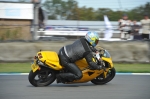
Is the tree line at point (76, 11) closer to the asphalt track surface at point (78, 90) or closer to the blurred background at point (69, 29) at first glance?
the blurred background at point (69, 29)

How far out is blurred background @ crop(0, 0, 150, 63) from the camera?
44.0 ft

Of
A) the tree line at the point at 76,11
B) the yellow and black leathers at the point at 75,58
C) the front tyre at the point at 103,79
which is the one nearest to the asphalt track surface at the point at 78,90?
the front tyre at the point at 103,79

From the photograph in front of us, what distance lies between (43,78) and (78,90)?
35.6 inches

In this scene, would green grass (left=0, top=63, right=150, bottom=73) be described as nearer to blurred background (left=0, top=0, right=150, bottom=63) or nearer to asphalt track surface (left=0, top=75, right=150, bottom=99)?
blurred background (left=0, top=0, right=150, bottom=63)

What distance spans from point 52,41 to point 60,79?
5.21m

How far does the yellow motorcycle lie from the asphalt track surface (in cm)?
19

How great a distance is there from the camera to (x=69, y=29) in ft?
55.5

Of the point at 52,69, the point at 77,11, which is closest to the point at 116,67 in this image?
the point at 52,69

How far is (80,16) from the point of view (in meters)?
17.2

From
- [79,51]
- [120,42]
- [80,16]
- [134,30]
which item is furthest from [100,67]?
[80,16]

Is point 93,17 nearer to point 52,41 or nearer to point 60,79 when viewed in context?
point 52,41

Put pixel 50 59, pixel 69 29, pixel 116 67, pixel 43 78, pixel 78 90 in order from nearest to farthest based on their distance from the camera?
pixel 78 90 → pixel 50 59 → pixel 43 78 → pixel 116 67 → pixel 69 29

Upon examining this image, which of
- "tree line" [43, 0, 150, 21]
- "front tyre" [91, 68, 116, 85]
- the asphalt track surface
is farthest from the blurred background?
"front tyre" [91, 68, 116, 85]

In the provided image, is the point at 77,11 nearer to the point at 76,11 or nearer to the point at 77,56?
the point at 76,11
